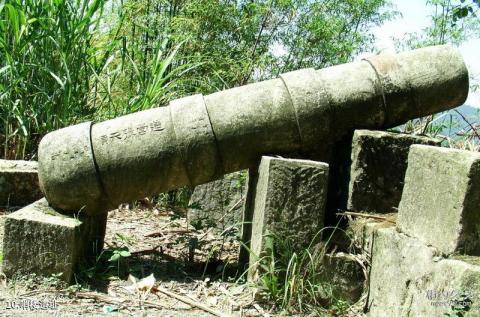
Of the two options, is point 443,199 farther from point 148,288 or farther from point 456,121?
point 456,121

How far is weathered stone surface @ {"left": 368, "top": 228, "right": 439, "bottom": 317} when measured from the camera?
3186 mm

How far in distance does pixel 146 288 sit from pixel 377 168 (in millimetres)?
1535

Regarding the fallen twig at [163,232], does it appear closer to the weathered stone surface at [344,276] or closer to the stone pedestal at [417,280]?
the weathered stone surface at [344,276]

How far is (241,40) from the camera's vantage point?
7676 millimetres

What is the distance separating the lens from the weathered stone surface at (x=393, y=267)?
10.5ft

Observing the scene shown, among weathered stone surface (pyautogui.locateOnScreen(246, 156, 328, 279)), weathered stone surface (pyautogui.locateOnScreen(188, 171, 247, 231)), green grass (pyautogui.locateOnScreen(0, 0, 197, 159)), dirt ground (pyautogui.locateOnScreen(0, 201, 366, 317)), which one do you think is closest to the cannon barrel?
weathered stone surface (pyautogui.locateOnScreen(246, 156, 328, 279))

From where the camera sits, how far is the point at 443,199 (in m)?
3.06

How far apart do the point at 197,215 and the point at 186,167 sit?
6.07 ft

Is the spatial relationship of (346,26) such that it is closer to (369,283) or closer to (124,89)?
(124,89)

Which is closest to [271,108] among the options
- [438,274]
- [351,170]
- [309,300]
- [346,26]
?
[351,170]

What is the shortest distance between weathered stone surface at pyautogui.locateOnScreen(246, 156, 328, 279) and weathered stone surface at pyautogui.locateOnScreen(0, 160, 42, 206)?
259 centimetres

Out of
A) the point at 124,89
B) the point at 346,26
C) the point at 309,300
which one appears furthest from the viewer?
the point at 346,26

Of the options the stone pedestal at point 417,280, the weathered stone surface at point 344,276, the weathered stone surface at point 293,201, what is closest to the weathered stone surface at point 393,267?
the stone pedestal at point 417,280

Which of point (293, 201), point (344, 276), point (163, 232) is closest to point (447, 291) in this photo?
point (344, 276)
